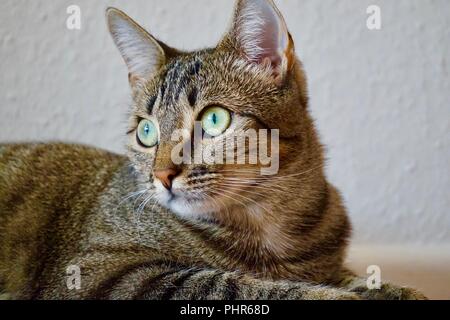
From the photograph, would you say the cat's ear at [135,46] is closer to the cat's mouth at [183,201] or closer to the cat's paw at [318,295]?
the cat's mouth at [183,201]

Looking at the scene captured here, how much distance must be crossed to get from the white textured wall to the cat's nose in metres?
0.27

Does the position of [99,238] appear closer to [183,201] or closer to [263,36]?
[183,201]

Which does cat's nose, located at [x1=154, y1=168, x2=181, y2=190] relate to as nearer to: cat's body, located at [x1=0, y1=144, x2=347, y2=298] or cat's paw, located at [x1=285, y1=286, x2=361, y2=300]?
cat's body, located at [x1=0, y1=144, x2=347, y2=298]

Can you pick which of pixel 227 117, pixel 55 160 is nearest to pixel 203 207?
pixel 227 117

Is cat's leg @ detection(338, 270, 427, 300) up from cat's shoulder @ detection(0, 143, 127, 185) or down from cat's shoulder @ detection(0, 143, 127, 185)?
down

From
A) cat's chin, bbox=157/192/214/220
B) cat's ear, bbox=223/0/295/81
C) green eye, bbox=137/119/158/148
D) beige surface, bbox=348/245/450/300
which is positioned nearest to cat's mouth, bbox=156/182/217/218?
cat's chin, bbox=157/192/214/220

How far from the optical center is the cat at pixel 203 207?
32.6 inches

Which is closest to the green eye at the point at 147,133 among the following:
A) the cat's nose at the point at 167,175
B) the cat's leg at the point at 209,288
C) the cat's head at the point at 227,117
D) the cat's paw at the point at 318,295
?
the cat's head at the point at 227,117

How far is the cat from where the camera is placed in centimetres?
83

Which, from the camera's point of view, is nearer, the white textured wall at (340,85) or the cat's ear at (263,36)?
the cat's ear at (263,36)

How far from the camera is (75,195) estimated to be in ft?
3.45

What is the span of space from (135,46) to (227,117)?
257 mm

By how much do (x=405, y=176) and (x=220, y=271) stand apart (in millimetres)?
537
